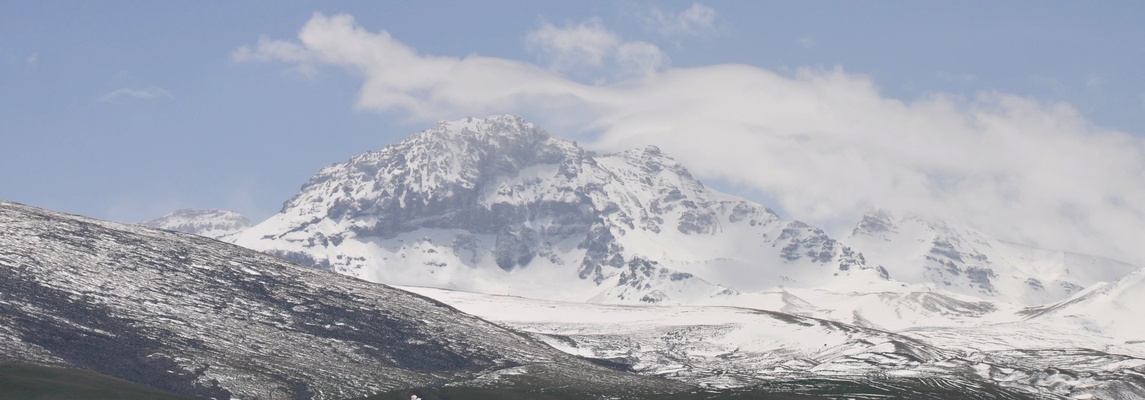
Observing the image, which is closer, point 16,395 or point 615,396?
point 16,395

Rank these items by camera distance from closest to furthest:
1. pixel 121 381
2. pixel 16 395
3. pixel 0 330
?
1. pixel 16 395
2. pixel 121 381
3. pixel 0 330

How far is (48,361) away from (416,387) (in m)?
47.6

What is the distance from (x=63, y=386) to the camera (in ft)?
539

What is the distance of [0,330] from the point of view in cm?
19225

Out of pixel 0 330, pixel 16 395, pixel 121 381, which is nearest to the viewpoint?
pixel 16 395

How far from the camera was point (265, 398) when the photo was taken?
184375 millimetres

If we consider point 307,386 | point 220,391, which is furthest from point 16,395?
point 307,386

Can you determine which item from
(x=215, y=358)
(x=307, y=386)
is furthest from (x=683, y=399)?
(x=215, y=358)

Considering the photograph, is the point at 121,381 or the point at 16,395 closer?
the point at 16,395

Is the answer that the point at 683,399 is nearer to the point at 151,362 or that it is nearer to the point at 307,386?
the point at 307,386

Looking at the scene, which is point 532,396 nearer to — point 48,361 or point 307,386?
point 307,386

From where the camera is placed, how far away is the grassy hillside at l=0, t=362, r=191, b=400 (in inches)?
6275

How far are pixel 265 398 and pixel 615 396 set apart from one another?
47.2 meters

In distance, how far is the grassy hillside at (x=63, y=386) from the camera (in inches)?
6275
